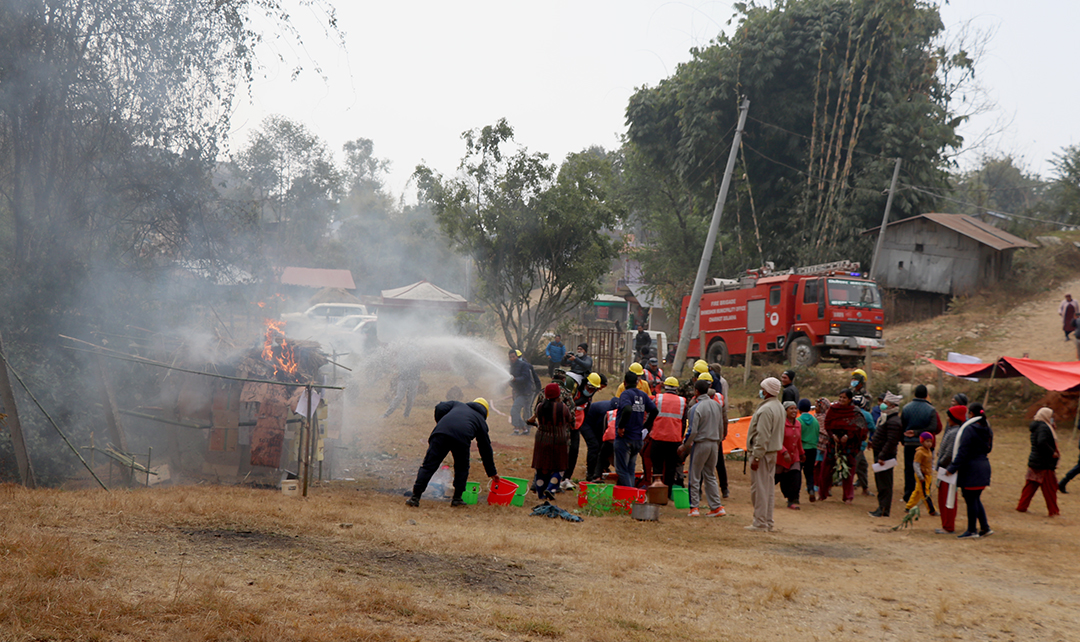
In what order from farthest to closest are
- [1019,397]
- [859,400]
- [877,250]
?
1. [877,250]
2. [1019,397]
3. [859,400]

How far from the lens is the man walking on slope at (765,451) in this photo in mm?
9453

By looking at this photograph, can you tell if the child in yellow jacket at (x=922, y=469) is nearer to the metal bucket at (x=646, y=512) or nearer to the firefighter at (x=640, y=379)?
the metal bucket at (x=646, y=512)

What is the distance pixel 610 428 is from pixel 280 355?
524cm

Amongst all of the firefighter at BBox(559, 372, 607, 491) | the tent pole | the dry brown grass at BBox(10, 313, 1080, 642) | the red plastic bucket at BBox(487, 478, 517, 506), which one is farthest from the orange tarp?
the tent pole

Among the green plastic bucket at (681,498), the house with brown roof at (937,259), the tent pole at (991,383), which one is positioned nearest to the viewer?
the green plastic bucket at (681,498)

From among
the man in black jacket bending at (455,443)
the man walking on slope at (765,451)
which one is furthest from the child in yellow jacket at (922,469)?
the man in black jacket bending at (455,443)

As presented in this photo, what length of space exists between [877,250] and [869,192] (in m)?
2.32

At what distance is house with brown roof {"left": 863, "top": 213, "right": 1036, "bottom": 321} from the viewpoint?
30406mm

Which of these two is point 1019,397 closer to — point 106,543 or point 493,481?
point 493,481

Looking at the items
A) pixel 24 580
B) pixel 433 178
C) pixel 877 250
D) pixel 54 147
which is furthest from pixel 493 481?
pixel 877 250

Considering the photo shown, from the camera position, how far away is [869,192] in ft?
99.0

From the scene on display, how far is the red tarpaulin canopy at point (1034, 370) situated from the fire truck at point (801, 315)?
3.10m

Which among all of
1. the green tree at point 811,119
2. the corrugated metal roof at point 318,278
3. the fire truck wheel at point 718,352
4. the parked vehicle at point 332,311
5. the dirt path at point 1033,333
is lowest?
the fire truck wheel at point 718,352

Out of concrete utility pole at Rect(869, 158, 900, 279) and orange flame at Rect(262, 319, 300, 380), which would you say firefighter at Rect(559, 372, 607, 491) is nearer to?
orange flame at Rect(262, 319, 300, 380)
